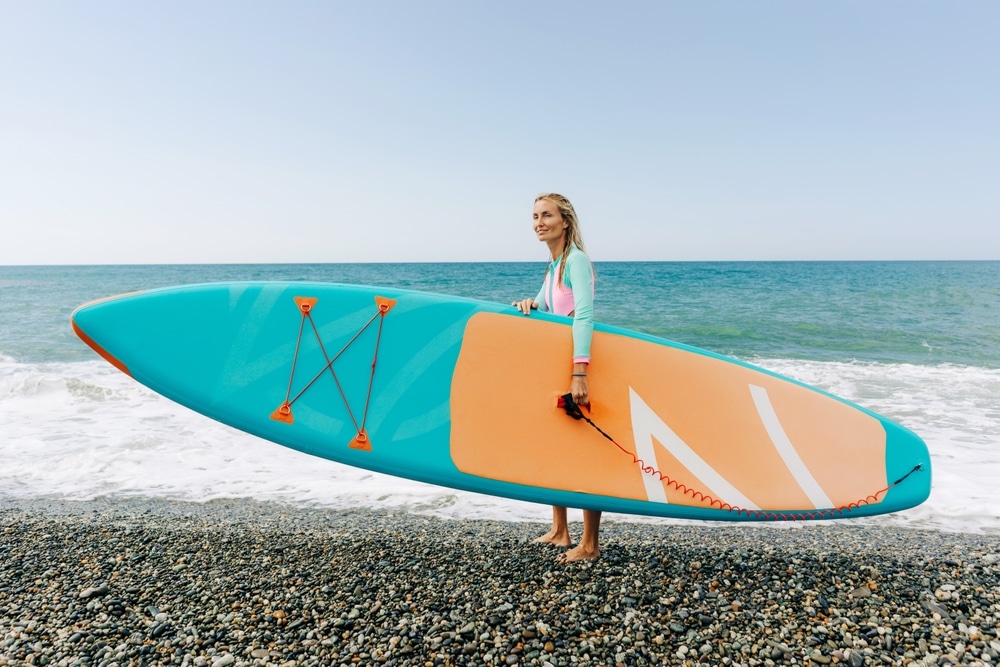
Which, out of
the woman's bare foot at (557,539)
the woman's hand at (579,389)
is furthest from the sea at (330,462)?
the woman's hand at (579,389)

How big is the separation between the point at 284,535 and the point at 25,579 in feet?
3.59

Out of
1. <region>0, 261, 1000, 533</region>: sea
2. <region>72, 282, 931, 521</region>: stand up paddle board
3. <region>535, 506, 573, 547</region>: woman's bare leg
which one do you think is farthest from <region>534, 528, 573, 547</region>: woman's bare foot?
<region>0, 261, 1000, 533</region>: sea

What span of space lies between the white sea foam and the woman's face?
2232mm

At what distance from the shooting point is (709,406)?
2.88m

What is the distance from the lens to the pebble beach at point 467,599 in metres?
2.02

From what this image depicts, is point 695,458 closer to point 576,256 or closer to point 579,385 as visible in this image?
point 579,385

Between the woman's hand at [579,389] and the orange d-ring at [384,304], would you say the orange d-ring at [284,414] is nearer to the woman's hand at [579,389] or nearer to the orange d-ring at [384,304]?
the orange d-ring at [384,304]

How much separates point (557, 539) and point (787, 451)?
4.03 feet

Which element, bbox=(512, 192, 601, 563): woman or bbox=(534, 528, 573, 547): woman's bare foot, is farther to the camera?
bbox=(534, 528, 573, 547): woman's bare foot

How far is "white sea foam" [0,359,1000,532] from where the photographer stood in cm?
422

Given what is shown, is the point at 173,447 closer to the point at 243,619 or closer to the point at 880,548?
the point at 243,619

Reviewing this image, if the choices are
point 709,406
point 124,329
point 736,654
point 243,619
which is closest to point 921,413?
point 709,406

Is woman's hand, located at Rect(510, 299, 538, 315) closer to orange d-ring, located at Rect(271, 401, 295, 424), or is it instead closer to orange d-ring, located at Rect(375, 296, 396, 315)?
orange d-ring, located at Rect(375, 296, 396, 315)

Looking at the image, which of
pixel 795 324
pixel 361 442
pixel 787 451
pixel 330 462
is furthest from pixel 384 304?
pixel 795 324
